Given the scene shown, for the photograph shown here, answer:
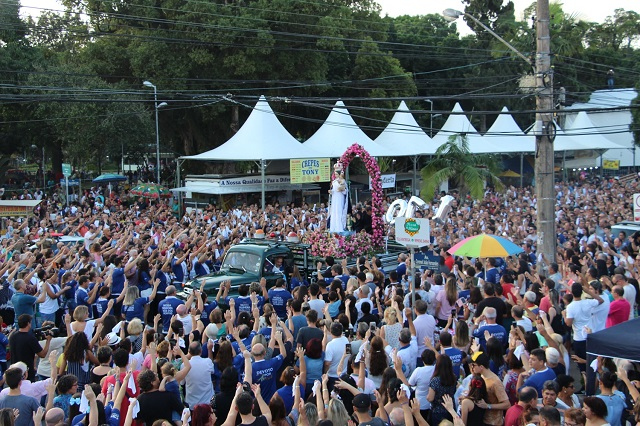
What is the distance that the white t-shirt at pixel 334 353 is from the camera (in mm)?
7426

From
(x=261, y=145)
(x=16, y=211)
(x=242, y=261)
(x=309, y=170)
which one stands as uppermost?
(x=261, y=145)

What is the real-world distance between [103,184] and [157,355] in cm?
3813

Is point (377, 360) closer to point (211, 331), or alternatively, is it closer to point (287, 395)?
point (287, 395)

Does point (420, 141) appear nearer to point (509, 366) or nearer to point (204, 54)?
point (204, 54)

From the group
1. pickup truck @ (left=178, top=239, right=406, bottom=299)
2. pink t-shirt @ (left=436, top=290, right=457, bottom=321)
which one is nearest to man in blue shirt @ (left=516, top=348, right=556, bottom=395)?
pink t-shirt @ (left=436, top=290, right=457, bottom=321)

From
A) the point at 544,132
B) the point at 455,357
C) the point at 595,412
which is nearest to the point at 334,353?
the point at 455,357

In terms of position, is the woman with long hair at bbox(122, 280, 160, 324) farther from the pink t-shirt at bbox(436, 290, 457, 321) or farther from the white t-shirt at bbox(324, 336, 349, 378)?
the pink t-shirt at bbox(436, 290, 457, 321)

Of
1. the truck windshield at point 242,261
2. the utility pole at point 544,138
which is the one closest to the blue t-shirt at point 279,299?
the truck windshield at point 242,261

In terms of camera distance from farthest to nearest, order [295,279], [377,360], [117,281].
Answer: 1. [295,279]
2. [117,281]
3. [377,360]

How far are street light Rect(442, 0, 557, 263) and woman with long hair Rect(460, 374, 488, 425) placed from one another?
750 cm

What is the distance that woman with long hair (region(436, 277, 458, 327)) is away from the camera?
1036 centimetres

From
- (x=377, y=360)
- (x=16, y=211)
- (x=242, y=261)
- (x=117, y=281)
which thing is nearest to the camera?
(x=377, y=360)

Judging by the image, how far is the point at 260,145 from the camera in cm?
2986

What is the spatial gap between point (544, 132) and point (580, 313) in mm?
5017
